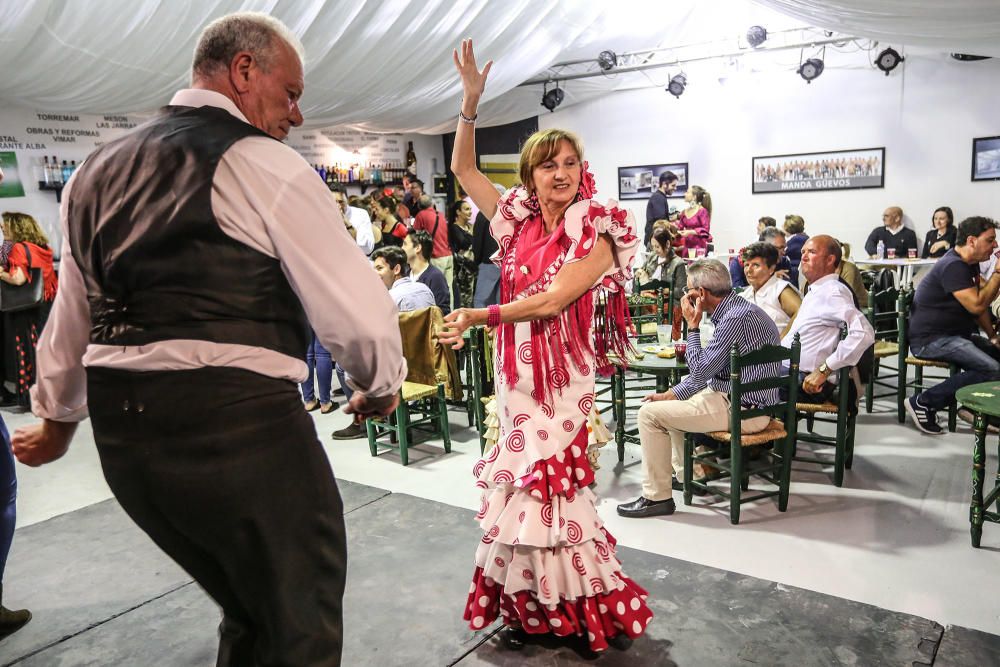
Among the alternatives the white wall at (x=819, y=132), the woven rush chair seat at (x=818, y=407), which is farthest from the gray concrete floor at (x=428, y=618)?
the white wall at (x=819, y=132)

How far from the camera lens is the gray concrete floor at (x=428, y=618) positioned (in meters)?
2.32

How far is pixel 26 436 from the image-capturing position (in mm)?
1482

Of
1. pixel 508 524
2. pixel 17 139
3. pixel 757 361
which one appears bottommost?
pixel 508 524

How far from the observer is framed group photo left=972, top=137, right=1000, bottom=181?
30.6ft

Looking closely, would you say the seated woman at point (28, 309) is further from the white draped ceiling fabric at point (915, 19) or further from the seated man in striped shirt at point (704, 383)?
the white draped ceiling fabric at point (915, 19)

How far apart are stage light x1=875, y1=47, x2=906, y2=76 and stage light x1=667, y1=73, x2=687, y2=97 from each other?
2602 mm

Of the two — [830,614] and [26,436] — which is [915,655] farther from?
[26,436]

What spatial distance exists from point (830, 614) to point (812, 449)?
2.02 metres

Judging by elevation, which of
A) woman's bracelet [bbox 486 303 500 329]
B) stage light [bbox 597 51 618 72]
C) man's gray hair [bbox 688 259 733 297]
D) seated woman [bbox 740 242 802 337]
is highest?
stage light [bbox 597 51 618 72]

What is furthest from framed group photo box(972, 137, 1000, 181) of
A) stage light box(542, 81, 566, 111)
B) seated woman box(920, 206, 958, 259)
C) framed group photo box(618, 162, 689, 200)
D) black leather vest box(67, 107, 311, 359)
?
black leather vest box(67, 107, 311, 359)

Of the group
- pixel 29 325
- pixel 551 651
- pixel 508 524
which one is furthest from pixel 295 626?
pixel 29 325

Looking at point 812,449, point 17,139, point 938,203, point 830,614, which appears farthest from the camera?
point 938,203

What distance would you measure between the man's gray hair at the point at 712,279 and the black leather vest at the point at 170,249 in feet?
8.17

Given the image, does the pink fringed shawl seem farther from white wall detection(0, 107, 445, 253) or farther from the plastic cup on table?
white wall detection(0, 107, 445, 253)
